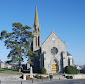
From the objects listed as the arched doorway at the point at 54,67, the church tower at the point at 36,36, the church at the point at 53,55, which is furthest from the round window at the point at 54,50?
the church tower at the point at 36,36

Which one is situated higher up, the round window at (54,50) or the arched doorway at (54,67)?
the round window at (54,50)

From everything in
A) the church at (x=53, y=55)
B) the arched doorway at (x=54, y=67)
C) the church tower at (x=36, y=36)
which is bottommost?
the arched doorway at (x=54, y=67)

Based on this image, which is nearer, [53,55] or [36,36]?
[53,55]

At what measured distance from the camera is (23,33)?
147 feet

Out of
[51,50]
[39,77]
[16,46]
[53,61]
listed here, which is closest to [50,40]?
[51,50]

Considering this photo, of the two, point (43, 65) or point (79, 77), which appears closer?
point (79, 77)

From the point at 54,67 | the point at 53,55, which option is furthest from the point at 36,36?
the point at 54,67

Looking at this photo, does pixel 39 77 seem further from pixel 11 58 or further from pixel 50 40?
pixel 50 40

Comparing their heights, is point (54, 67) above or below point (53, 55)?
below

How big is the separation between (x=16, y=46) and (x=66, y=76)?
47.7 feet

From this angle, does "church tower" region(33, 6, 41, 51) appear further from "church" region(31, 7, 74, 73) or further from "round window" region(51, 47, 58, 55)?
"round window" region(51, 47, 58, 55)

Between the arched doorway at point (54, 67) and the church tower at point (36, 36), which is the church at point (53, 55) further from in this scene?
the church tower at point (36, 36)

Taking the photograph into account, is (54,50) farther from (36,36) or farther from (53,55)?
(36,36)

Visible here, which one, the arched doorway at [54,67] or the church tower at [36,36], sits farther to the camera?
the church tower at [36,36]
